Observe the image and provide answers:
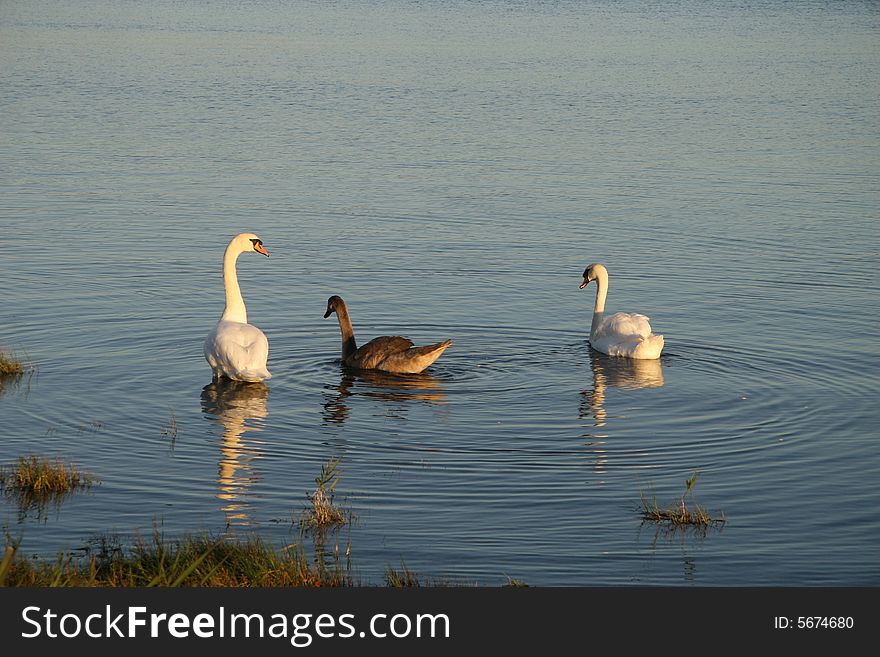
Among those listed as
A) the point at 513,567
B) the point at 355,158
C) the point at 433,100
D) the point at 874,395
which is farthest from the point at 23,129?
the point at 513,567

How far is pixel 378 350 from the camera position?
16.2 m

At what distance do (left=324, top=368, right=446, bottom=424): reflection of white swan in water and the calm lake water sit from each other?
66mm

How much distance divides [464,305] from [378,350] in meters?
3.39

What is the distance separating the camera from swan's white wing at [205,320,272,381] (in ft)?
50.0

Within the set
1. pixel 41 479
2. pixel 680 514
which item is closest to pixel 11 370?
pixel 41 479

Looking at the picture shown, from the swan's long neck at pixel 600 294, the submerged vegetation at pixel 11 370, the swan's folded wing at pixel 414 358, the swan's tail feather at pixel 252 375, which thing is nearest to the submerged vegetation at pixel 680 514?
the swan's folded wing at pixel 414 358

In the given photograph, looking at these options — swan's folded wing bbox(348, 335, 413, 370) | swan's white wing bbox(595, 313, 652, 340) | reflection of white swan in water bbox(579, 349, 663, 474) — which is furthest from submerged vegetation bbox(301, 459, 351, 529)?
swan's white wing bbox(595, 313, 652, 340)

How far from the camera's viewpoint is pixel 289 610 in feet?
23.5

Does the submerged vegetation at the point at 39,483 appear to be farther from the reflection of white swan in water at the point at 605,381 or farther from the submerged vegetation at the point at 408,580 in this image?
the reflection of white swan in water at the point at 605,381

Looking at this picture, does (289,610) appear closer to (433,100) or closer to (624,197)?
(624,197)

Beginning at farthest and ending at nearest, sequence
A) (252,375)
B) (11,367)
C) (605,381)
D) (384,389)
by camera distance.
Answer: (605,381) < (384,389) < (11,367) < (252,375)

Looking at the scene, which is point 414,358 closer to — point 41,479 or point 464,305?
point 464,305

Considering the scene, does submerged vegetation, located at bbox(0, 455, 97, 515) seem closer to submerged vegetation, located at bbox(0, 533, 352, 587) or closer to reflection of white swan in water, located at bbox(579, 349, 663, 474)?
submerged vegetation, located at bbox(0, 533, 352, 587)

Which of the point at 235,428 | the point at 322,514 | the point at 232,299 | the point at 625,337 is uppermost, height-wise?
the point at 232,299
